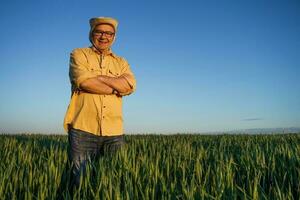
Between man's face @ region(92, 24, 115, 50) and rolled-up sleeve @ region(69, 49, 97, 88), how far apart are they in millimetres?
212

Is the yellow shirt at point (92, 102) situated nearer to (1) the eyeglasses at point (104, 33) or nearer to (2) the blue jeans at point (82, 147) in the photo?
(2) the blue jeans at point (82, 147)

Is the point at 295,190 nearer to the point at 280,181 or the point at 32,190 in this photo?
the point at 280,181

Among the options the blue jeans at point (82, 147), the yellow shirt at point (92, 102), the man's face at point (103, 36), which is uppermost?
the man's face at point (103, 36)

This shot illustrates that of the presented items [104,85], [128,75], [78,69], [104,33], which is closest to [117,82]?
[104,85]

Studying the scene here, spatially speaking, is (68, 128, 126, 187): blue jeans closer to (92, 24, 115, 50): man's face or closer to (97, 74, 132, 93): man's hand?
(97, 74, 132, 93): man's hand

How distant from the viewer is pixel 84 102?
3.93m

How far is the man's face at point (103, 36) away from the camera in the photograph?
396 centimetres

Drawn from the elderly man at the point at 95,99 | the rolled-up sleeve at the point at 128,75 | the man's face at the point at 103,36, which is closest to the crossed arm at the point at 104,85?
the elderly man at the point at 95,99

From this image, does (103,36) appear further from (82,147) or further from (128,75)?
(82,147)

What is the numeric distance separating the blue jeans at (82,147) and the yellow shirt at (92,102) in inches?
2.2

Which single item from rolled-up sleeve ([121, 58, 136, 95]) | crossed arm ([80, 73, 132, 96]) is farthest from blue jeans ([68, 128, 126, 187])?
rolled-up sleeve ([121, 58, 136, 95])

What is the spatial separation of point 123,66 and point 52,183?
1531mm

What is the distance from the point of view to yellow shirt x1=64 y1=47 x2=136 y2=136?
388 cm

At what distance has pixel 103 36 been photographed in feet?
13.1
